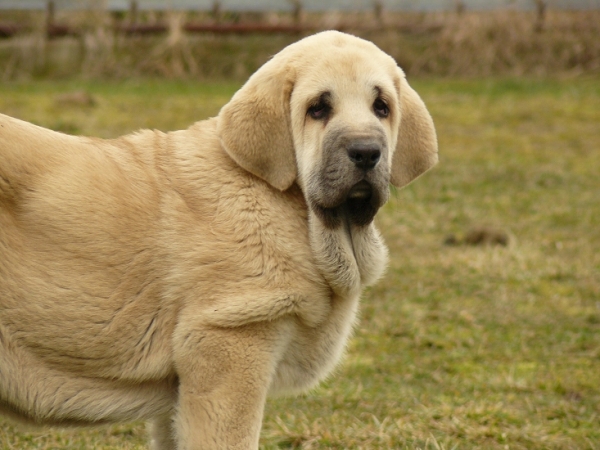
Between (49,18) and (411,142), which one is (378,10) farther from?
(411,142)

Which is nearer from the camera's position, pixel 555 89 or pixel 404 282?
pixel 404 282

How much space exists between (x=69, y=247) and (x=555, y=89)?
14.6 metres

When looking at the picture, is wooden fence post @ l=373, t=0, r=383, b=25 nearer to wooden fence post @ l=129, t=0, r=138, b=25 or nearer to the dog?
wooden fence post @ l=129, t=0, r=138, b=25

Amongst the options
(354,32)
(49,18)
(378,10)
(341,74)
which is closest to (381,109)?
(341,74)

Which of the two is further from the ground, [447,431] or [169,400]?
[169,400]

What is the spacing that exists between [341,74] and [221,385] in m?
1.45

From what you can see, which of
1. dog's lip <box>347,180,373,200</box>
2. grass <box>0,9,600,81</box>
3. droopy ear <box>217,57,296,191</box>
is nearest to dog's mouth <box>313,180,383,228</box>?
dog's lip <box>347,180,373,200</box>

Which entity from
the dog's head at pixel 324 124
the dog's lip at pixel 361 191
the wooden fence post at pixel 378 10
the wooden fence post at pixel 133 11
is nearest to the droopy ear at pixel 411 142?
the dog's head at pixel 324 124

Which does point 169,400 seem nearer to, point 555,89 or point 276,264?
point 276,264

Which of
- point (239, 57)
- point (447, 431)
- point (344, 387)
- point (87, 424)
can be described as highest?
point (87, 424)

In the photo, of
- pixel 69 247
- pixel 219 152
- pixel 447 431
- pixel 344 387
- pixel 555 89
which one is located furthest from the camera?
pixel 555 89

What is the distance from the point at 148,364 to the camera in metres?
3.72

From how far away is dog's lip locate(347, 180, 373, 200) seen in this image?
378 cm

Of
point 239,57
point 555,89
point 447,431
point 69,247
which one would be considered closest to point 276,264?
point 69,247
